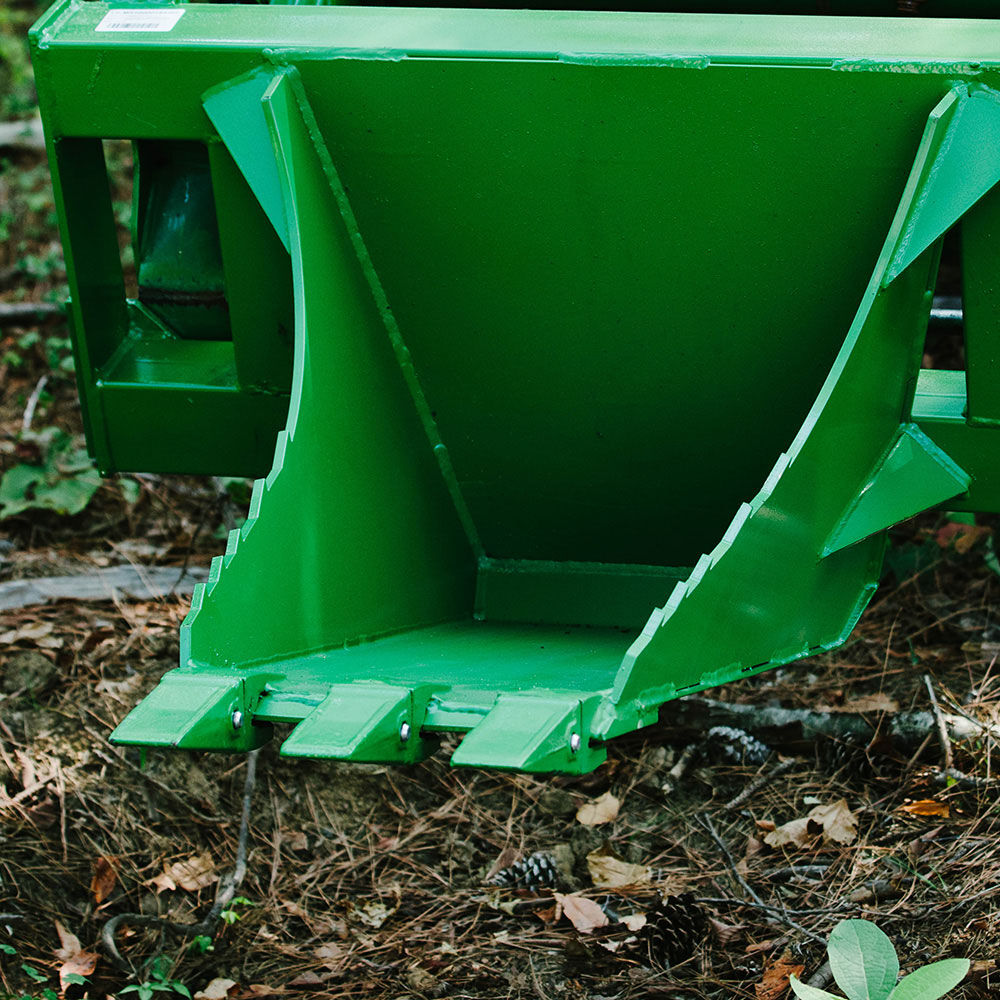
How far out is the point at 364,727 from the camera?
1447 mm

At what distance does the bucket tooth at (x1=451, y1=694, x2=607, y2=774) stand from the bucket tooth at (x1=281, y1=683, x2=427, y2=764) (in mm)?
93

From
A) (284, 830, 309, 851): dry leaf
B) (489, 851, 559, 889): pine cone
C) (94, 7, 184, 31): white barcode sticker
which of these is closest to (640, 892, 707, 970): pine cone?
(489, 851, 559, 889): pine cone

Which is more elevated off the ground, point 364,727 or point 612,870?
point 364,727

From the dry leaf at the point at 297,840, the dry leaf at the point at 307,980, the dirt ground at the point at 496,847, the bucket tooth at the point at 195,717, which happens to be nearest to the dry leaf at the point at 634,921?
the dirt ground at the point at 496,847

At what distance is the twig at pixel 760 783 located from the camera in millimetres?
2459

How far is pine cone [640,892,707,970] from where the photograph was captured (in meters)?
2.10

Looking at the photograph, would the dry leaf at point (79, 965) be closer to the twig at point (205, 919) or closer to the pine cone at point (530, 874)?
the twig at point (205, 919)

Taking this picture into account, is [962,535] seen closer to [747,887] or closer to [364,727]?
[747,887]

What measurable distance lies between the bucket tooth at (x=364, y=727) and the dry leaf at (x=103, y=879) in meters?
1.06

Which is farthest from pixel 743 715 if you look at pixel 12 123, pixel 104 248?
pixel 12 123

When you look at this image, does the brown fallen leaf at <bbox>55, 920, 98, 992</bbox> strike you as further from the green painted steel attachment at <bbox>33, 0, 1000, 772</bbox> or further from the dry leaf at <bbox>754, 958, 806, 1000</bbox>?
the dry leaf at <bbox>754, 958, 806, 1000</bbox>

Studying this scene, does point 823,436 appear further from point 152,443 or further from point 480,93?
point 152,443

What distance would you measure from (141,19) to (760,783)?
182 cm

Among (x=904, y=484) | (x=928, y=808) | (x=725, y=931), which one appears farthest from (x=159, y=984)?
(x=904, y=484)
